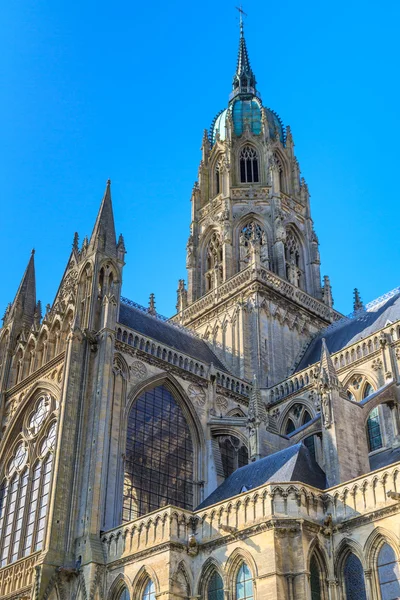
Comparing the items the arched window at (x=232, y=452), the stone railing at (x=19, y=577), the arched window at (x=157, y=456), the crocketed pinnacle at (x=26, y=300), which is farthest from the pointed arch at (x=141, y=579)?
the crocketed pinnacle at (x=26, y=300)

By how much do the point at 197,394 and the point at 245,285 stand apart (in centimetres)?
810

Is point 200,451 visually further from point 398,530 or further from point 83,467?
point 398,530

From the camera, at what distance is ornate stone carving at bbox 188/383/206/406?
3167 centimetres

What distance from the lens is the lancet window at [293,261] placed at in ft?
134

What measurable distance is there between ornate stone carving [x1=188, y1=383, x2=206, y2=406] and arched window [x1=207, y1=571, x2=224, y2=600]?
10.6 metres

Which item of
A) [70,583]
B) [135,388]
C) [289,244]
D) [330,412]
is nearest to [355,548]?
[330,412]

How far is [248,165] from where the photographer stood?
4519 centimetres

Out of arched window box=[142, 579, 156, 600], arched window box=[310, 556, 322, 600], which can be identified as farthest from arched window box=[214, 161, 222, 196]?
arched window box=[310, 556, 322, 600]

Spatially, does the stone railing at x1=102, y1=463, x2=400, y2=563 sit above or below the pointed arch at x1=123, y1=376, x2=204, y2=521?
below

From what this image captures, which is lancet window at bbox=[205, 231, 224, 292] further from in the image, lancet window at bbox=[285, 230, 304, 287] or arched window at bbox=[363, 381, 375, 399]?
arched window at bbox=[363, 381, 375, 399]

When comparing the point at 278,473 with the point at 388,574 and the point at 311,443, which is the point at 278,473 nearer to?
the point at 388,574

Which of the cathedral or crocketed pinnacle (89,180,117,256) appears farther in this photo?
crocketed pinnacle (89,180,117,256)

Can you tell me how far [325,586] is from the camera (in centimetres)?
2039

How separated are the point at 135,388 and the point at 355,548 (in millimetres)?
11843
